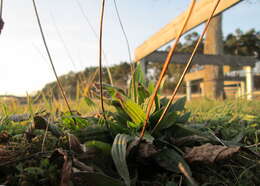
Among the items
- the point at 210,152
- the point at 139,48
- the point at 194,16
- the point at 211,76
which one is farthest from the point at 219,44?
the point at 210,152

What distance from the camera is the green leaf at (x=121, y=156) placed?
0.46m

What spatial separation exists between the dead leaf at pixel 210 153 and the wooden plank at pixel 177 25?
1.46 m

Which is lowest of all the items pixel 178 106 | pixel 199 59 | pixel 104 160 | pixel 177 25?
pixel 104 160

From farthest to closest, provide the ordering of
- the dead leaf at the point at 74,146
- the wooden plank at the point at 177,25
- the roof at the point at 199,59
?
the roof at the point at 199,59 < the wooden plank at the point at 177,25 < the dead leaf at the point at 74,146

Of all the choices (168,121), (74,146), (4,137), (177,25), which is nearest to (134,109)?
(168,121)

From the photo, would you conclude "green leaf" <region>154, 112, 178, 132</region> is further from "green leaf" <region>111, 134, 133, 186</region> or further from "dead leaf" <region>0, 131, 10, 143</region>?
"dead leaf" <region>0, 131, 10, 143</region>

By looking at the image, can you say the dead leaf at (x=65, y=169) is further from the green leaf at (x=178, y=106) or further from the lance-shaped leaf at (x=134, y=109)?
the green leaf at (x=178, y=106)

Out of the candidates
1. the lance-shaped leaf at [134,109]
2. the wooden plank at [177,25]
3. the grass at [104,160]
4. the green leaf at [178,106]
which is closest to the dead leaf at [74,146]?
the grass at [104,160]

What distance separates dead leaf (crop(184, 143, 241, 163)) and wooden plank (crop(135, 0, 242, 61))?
146cm

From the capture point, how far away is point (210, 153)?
0.54 m

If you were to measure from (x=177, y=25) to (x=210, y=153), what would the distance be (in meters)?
2.15

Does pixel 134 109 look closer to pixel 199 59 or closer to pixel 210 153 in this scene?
pixel 210 153

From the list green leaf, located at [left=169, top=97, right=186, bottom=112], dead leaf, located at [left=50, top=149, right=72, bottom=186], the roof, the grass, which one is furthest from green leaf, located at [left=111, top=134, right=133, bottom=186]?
the roof

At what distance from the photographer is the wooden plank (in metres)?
1.94
